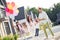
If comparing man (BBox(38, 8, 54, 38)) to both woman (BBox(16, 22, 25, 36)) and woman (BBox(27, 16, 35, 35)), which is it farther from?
woman (BBox(16, 22, 25, 36))

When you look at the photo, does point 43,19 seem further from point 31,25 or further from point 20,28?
point 20,28

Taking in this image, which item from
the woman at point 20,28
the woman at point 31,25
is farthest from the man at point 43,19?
the woman at point 20,28

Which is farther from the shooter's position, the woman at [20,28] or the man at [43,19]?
the man at [43,19]

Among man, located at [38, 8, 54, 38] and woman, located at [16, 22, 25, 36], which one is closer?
woman, located at [16, 22, 25, 36]

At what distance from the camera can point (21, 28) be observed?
4.96 metres

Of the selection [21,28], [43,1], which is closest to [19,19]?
[21,28]

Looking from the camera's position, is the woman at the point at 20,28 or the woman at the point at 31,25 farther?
the woman at the point at 31,25

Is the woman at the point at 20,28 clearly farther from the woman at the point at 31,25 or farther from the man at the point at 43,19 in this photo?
the man at the point at 43,19

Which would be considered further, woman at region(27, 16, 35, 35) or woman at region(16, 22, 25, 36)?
woman at region(27, 16, 35, 35)

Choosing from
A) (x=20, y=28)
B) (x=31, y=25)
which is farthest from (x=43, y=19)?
(x=20, y=28)

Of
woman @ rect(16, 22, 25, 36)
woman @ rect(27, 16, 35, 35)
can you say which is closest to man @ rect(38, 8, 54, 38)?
woman @ rect(27, 16, 35, 35)

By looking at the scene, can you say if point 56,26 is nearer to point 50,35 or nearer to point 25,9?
point 50,35

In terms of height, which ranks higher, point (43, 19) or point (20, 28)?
point (43, 19)

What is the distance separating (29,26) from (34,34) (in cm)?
20
